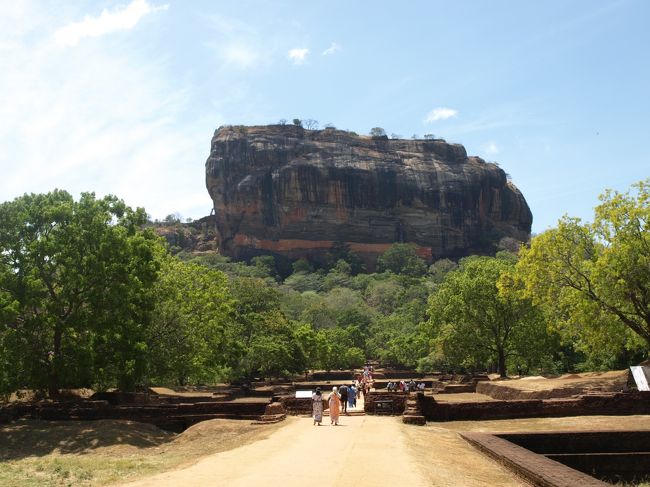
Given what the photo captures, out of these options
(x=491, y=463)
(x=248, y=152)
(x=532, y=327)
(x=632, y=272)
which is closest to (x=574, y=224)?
(x=632, y=272)

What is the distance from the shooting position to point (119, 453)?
15516mm

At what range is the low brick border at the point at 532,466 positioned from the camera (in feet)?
26.5

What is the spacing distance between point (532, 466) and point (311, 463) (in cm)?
355

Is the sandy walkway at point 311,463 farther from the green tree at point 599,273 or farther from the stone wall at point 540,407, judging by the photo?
the green tree at point 599,273

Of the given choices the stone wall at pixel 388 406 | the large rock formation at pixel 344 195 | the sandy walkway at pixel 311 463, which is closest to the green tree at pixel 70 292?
the stone wall at pixel 388 406

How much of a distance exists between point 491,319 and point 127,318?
71.2 ft

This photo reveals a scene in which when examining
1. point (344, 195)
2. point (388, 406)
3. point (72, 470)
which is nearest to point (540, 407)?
point (388, 406)

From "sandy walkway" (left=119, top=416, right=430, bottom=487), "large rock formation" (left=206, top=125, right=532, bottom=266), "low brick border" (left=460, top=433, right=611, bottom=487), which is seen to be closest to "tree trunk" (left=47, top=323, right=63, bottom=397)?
"sandy walkway" (left=119, top=416, right=430, bottom=487)

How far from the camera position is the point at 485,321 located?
35750mm

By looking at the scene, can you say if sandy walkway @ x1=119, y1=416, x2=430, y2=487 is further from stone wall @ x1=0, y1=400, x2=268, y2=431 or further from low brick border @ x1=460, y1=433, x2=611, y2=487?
stone wall @ x1=0, y1=400, x2=268, y2=431

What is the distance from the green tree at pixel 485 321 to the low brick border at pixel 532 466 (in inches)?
910

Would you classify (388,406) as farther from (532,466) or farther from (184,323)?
(532,466)

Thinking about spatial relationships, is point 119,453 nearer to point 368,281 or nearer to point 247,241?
point 368,281

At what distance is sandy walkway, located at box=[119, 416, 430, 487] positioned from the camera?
913 centimetres
